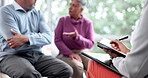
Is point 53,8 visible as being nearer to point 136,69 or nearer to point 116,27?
point 116,27

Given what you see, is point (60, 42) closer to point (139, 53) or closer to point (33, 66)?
point (33, 66)

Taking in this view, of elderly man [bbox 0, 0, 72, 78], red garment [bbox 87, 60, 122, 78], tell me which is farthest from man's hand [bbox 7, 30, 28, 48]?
red garment [bbox 87, 60, 122, 78]

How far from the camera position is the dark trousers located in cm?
190

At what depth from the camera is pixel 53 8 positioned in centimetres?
344

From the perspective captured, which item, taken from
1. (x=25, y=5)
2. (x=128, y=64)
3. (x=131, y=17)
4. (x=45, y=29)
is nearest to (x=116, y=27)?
(x=131, y=17)

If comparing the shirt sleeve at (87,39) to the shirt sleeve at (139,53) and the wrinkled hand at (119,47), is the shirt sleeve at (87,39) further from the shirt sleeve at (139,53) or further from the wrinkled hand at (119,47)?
the shirt sleeve at (139,53)

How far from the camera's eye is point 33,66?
2.06 m

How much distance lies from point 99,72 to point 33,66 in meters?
0.72

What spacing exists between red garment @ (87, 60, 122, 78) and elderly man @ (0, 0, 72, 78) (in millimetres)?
517

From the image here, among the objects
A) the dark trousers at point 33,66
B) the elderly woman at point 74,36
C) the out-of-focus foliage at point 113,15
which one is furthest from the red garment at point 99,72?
the out-of-focus foliage at point 113,15

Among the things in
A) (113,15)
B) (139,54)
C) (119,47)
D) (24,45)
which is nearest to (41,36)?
(24,45)

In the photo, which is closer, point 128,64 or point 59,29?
point 128,64

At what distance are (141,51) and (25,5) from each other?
4.53 feet

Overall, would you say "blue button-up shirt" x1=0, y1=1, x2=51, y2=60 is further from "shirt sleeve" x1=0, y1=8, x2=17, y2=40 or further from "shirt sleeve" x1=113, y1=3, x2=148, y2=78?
"shirt sleeve" x1=113, y1=3, x2=148, y2=78
